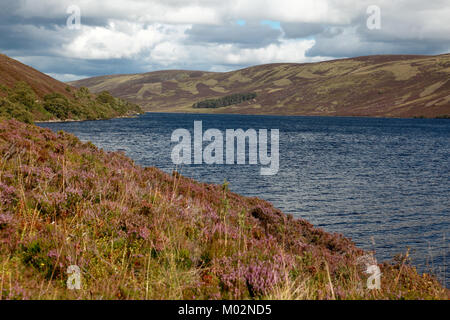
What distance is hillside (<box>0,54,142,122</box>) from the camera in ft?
303

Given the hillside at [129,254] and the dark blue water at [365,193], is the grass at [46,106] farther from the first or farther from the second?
the hillside at [129,254]

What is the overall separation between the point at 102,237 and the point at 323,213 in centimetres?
2072

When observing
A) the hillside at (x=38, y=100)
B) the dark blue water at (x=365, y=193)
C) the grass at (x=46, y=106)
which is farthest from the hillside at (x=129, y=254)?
the hillside at (x=38, y=100)

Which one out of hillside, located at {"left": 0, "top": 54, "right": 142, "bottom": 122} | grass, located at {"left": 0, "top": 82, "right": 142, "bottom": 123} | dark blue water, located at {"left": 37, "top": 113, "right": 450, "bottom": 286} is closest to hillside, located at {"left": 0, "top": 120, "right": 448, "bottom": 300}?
dark blue water, located at {"left": 37, "top": 113, "right": 450, "bottom": 286}

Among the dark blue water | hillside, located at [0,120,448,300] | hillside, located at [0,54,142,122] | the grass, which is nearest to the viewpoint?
hillside, located at [0,120,448,300]

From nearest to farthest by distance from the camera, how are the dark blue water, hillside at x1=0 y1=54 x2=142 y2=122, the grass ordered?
the dark blue water → the grass → hillside at x1=0 y1=54 x2=142 y2=122

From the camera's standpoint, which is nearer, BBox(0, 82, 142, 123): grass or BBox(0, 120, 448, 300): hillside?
BBox(0, 120, 448, 300): hillside

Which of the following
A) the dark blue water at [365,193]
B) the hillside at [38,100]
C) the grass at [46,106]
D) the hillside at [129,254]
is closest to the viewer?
Result: the hillside at [129,254]

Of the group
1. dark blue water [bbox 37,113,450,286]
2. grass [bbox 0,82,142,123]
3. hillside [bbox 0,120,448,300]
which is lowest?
dark blue water [bbox 37,113,450,286]

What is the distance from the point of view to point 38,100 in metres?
111

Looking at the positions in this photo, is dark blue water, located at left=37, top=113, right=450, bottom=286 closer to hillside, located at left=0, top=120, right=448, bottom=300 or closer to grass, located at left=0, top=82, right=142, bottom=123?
hillside, located at left=0, top=120, right=448, bottom=300

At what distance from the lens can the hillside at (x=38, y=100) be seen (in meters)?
92.2
